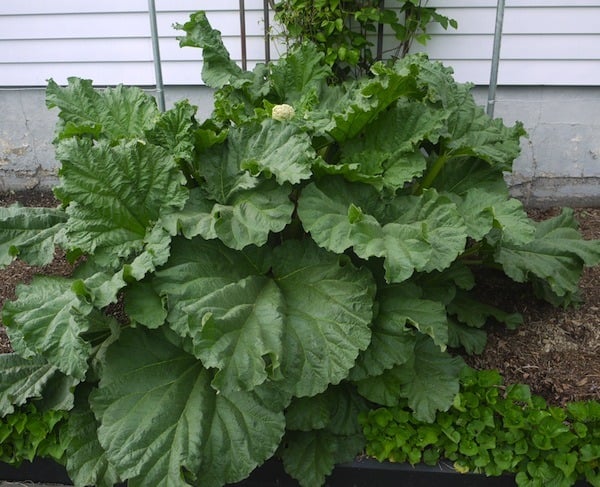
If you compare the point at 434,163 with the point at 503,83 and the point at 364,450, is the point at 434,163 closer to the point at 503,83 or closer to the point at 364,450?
the point at 364,450

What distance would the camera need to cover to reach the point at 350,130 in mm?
2418

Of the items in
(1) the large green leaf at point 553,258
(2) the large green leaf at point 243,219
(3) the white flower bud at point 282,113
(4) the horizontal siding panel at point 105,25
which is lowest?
(1) the large green leaf at point 553,258

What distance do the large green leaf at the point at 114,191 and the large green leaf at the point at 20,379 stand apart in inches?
20.5

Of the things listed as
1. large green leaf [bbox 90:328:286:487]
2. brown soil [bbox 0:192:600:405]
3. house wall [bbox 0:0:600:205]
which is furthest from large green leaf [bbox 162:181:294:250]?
house wall [bbox 0:0:600:205]

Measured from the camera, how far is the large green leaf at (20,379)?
2.31 metres

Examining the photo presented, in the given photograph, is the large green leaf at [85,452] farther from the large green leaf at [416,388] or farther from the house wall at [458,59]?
the house wall at [458,59]

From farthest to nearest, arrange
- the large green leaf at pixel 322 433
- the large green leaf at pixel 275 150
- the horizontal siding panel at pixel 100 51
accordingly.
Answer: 1. the horizontal siding panel at pixel 100 51
2. the large green leaf at pixel 322 433
3. the large green leaf at pixel 275 150

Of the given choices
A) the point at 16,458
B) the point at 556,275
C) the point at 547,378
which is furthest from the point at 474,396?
the point at 16,458

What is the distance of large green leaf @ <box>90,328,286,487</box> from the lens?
2025 mm

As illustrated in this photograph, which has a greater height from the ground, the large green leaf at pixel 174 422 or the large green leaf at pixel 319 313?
the large green leaf at pixel 319 313

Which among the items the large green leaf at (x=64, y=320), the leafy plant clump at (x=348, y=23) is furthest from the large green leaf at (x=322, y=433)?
the leafy plant clump at (x=348, y=23)

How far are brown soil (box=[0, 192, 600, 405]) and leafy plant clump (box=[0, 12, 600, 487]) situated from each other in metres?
0.12

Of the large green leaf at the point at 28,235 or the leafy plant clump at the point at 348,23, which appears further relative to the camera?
the leafy plant clump at the point at 348,23

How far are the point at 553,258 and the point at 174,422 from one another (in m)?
1.56
